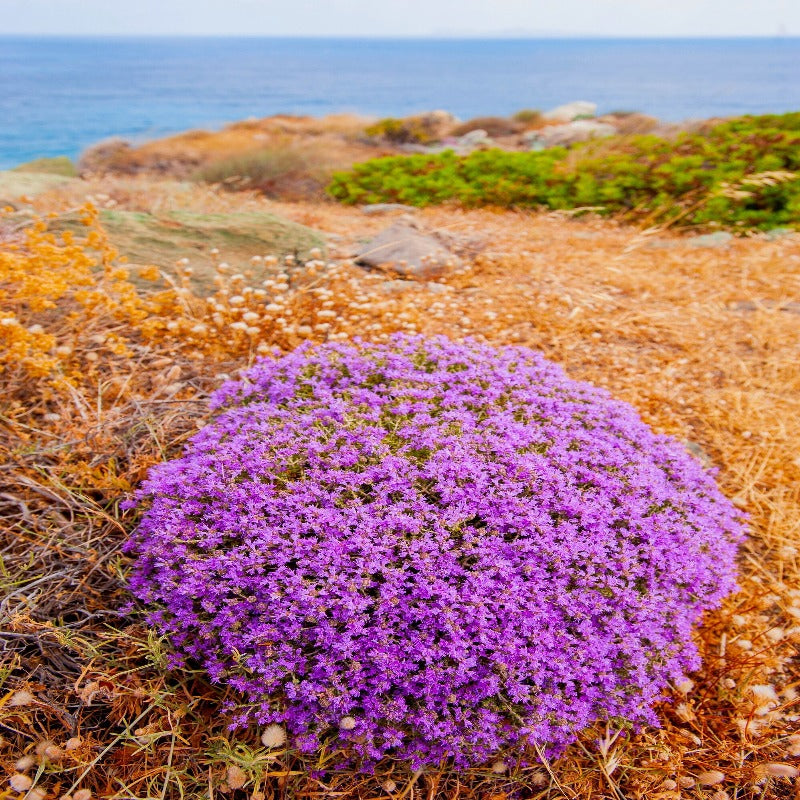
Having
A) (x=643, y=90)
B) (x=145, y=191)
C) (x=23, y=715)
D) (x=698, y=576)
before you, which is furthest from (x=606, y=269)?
(x=643, y=90)

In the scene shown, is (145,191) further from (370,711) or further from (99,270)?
(370,711)

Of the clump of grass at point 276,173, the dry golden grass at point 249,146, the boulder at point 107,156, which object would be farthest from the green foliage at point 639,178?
the boulder at point 107,156

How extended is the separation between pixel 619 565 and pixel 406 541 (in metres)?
0.76

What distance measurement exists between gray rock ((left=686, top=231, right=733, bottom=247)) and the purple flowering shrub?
5673 mm

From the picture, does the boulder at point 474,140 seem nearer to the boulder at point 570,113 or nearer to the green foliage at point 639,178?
the boulder at point 570,113

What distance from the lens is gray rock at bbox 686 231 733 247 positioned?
734cm

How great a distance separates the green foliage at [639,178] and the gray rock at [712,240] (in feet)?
1.66

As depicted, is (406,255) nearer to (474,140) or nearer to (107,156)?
(107,156)

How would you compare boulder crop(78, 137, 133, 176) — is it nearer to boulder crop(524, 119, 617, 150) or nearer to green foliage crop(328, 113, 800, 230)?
green foliage crop(328, 113, 800, 230)

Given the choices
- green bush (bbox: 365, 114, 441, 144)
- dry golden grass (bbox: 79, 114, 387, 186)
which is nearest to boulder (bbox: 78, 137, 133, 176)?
dry golden grass (bbox: 79, 114, 387, 186)

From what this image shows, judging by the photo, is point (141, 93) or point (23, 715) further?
point (141, 93)

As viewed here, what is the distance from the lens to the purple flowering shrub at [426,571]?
1869 mm

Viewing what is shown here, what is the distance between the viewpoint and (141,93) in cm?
6869

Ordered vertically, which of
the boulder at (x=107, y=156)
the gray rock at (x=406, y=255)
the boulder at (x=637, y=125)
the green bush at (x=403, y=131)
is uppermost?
the gray rock at (x=406, y=255)
